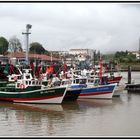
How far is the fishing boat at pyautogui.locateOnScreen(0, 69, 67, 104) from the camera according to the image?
33.3 metres

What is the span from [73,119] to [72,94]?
32.5 ft

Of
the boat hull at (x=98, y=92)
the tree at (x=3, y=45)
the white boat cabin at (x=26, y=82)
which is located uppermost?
the tree at (x=3, y=45)

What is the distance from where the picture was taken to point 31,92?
33656mm

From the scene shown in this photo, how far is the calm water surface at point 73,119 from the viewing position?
71.7 feet

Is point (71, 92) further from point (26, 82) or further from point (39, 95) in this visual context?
point (26, 82)

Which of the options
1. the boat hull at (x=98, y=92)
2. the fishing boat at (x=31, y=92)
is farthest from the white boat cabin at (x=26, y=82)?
the boat hull at (x=98, y=92)

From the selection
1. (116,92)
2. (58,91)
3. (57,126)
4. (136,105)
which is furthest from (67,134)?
(116,92)

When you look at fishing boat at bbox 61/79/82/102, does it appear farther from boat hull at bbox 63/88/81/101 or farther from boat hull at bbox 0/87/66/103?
boat hull at bbox 0/87/66/103

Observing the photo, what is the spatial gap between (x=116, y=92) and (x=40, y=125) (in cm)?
1935

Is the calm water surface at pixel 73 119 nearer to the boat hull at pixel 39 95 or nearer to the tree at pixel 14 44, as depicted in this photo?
the boat hull at pixel 39 95

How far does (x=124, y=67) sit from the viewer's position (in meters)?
137

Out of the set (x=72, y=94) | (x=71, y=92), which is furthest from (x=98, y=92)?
(x=71, y=92)

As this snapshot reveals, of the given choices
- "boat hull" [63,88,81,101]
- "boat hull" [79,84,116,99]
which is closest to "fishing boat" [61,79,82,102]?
"boat hull" [63,88,81,101]

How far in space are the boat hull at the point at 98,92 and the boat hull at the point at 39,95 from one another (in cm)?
564
